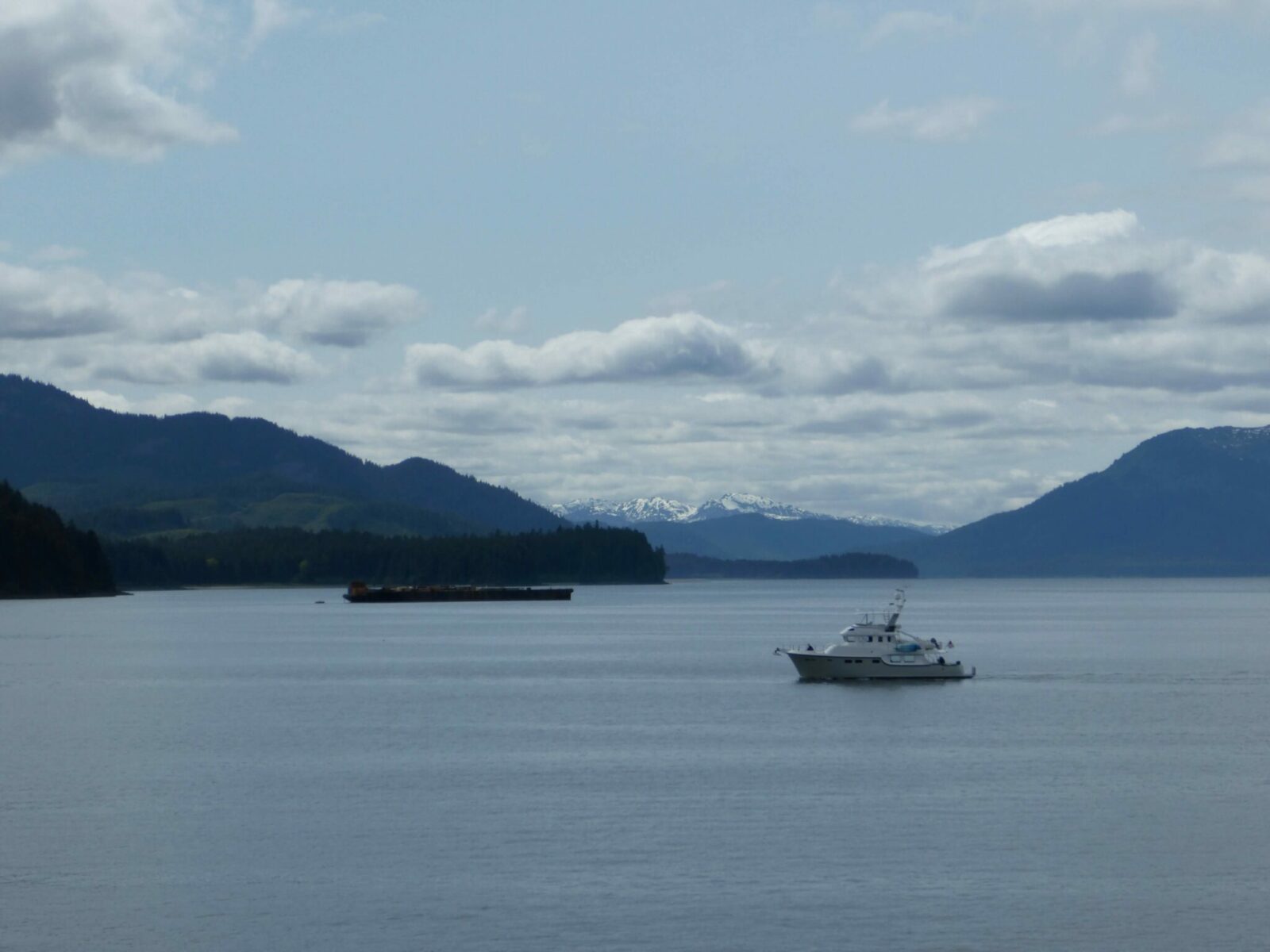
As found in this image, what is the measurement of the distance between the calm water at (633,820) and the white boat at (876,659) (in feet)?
26.3

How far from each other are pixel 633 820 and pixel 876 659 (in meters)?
73.3

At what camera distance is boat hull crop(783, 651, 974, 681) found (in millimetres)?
137375

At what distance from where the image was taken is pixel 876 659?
453 feet

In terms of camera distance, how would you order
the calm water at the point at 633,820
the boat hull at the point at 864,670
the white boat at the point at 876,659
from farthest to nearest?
the white boat at the point at 876,659
the boat hull at the point at 864,670
the calm water at the point at 633,820

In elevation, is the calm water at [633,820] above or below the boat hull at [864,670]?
below

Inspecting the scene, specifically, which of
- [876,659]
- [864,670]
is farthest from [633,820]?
[864,670]

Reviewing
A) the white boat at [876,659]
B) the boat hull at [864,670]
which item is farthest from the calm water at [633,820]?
the white boat at [876,659]

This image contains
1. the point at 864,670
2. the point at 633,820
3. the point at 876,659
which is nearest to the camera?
the point at 633,820

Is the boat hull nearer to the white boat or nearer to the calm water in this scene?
the white boat

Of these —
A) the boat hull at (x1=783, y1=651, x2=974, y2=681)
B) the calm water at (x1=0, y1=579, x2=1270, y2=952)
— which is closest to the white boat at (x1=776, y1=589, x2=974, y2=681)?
the boat hull at (x1=783, y1=651, x2=974, y2=681)

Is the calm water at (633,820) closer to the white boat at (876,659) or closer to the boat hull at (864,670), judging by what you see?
the boat hull at (864,670)

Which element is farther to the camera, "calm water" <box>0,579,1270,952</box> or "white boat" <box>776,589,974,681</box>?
"white boat" <box>776,589,974,681</box>

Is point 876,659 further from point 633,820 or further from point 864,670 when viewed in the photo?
point 633,820

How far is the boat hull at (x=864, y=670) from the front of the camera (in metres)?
137
